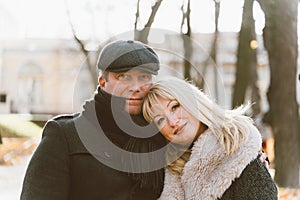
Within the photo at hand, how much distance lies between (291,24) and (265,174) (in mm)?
10897

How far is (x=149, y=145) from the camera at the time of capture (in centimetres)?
382

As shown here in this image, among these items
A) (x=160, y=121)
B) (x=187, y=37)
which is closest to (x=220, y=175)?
(x=160, y=121)

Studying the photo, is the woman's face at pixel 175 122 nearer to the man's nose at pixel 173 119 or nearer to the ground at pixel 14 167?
the man's nose at pixel 173 119

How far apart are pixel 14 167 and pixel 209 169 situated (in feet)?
55.1

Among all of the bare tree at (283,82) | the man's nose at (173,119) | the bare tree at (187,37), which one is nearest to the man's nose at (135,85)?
the man's nose at (173,119)

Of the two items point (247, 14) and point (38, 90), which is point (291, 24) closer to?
point (247, 14)

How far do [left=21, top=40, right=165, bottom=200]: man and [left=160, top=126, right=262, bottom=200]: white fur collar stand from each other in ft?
0.45

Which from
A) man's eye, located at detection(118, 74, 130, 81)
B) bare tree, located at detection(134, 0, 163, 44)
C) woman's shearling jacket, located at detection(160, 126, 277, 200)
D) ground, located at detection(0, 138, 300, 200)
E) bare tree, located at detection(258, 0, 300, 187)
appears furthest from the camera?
bare tree, located at detection(134, 0, 163, 44)

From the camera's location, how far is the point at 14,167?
65.5 ft

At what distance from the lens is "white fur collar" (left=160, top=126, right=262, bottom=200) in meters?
3.71

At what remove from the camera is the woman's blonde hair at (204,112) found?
12.3ft

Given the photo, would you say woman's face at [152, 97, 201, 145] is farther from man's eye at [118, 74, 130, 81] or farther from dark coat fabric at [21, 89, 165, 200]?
man's eye at [118, 74, 130, 81]

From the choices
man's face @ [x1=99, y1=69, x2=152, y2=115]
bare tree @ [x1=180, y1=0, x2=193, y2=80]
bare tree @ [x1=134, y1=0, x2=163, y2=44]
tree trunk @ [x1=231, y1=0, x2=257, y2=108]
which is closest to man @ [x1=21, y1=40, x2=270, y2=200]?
man's face @ [x1=99, y1=69, x2=152, y2=115]

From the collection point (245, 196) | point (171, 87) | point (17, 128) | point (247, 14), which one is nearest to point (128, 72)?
point (171, 87)
